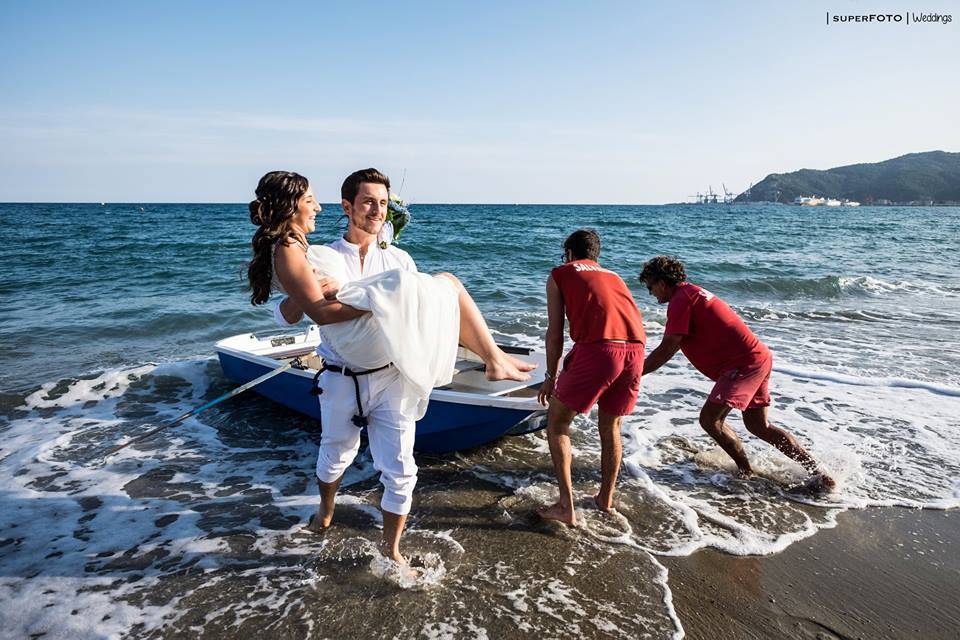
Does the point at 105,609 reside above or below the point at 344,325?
below

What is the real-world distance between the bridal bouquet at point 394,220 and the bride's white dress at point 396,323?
0.46 m

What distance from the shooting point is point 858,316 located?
38.9ft

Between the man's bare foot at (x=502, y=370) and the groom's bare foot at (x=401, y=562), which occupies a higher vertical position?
the man's bare foot at (x=502, y=370)

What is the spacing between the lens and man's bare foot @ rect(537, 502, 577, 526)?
12.6 ft

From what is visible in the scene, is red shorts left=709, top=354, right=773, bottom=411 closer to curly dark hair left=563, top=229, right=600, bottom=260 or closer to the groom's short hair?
curly dark hair left=563, top=229, right=600, bottom=260

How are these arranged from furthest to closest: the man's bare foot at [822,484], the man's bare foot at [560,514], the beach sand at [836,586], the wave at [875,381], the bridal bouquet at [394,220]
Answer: the wave at [875,381], the man's bare foot at [822,484], the man's bare foot at [560,514], the bridal bouquet at [394,220], the beach sand at [836,586]

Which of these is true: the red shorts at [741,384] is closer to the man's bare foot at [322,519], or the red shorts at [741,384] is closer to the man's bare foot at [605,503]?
the man's bare foot at [605,503]

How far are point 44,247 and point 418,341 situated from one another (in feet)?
86.0

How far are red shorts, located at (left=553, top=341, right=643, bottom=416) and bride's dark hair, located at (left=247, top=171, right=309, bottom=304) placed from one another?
1.82 metres

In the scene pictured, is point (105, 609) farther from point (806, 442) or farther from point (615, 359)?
point (806, 442)

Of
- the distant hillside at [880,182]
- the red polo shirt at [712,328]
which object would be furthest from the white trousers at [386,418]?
the distant hillside at [880,182]

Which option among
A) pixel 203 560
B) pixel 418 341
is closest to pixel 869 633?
pixel 418 341

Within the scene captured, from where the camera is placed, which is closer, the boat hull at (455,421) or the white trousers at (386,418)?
the white trousers at (386,418)

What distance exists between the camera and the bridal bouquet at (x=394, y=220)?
3.42m
